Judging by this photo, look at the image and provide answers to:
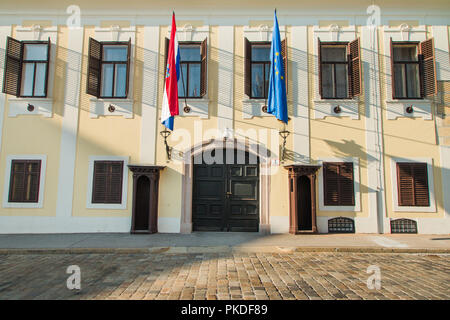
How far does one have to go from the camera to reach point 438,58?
9812 mm

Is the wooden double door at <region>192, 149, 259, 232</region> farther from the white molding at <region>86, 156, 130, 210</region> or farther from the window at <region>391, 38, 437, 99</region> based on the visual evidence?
the window at <region>391, 38, 437, 99</region>

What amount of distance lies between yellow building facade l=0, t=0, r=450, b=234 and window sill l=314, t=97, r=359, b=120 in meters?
0.05

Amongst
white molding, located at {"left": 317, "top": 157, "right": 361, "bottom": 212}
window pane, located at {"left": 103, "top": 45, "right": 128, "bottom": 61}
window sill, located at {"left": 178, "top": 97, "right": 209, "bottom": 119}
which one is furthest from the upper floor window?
white molding, located at {"left": 317, "top": 157, "right": 361, "bottom": 212}

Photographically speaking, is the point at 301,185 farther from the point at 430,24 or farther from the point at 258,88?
the point at 430,24

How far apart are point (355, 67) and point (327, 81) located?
3.30 feet

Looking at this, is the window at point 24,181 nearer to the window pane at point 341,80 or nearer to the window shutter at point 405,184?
the window pane at point 341,80

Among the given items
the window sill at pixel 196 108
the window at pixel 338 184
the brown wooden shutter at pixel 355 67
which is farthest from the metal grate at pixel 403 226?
the window sill at pixel 196 108

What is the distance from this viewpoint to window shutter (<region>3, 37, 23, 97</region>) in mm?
9578

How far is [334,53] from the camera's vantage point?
10.1 meters

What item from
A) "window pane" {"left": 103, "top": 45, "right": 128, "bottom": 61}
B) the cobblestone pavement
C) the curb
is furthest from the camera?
"window pane" {"left": 103, "top": 45, "right": 128, "bottom": 61}

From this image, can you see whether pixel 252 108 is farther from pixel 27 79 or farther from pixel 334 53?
pixel 27 79

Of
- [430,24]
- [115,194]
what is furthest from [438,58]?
[115,194]
